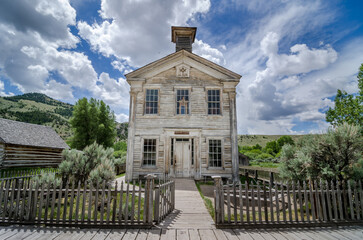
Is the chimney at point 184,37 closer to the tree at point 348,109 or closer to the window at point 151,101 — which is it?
the window at point 151,101

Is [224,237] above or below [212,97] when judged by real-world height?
below

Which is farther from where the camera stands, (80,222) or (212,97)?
(212,97)

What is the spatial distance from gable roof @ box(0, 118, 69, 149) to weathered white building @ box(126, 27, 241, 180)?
1471 cm

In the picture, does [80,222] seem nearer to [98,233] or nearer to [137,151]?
[98,233]

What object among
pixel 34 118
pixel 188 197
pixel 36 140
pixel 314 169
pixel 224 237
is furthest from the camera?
pixel 34 118

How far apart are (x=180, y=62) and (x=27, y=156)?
64.1 feet

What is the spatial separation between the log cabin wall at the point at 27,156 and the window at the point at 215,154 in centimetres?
1901

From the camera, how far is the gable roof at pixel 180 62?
41.5 feet

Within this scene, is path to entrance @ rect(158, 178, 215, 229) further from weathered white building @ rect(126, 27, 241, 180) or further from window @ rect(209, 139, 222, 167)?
window @ rect(209, 139, 222, 167)

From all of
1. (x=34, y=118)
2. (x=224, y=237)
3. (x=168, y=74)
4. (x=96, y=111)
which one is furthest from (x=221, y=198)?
(x=34, y=118)

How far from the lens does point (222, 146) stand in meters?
12.0

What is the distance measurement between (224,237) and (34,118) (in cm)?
10257

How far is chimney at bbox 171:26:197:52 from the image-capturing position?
49.0 feet

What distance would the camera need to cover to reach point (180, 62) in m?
12.9
